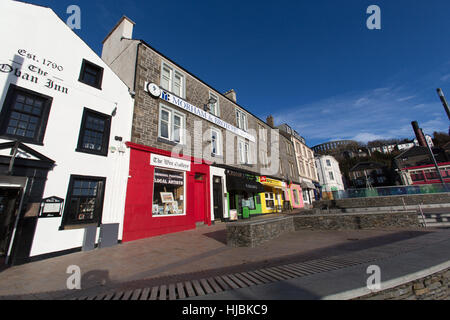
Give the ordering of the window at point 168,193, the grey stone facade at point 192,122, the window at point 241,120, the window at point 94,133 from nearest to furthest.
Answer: the window at point 94,133
the window at point 168,193
the grey stone facade at point 192,122
the window at point 241,120

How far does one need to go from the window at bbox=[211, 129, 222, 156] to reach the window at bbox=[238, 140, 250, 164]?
9.00 ft

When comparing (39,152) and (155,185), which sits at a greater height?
(39,152)

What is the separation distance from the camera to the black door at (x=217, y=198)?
505 inches

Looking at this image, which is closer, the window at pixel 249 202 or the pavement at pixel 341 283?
the pavement at pixel 341 283

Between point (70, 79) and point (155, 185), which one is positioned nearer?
point (70, 79)

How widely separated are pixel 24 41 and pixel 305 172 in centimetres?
3162

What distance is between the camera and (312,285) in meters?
2.59

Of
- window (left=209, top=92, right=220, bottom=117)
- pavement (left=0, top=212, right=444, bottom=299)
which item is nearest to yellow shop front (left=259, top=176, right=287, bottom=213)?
window (left=209, top=92, right=220, bottom=117)

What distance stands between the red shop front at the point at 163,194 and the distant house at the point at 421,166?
53.4 meters

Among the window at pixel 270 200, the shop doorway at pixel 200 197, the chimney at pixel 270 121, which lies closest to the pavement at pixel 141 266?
the shop doorway at pixel 200 197
